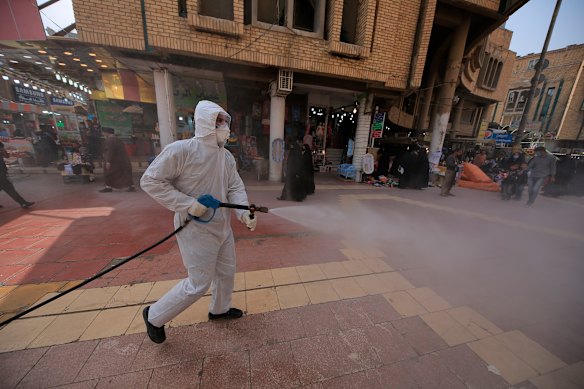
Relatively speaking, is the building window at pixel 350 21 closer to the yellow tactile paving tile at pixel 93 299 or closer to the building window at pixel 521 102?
the yellow tactile paving tile at pixel 93 299

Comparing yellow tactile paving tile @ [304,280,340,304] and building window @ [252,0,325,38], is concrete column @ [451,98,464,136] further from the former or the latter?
yellow tactile paving tile @ [304,280,340,304]

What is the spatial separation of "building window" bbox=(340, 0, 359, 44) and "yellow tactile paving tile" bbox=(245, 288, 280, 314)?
9498 millimetres

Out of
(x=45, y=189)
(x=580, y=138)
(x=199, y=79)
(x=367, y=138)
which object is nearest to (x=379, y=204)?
(x=367, y=138)

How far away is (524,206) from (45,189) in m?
16.4

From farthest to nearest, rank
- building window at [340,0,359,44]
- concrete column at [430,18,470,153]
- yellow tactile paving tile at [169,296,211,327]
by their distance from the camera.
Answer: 1. concrete column at [430,18,470,153]
2. building window at [340,0,359,44]
3. yellow tactile paving tile at [169,296,211,327]

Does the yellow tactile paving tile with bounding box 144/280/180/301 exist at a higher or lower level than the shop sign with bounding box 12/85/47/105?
lower

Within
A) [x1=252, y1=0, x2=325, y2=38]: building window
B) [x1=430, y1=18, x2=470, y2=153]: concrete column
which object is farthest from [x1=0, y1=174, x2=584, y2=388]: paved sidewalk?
[x1=430, y1=18, x2=470, y2=153]: concrete column

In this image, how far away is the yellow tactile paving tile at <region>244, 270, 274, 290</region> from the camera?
2.90m

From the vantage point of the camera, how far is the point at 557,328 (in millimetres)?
2480

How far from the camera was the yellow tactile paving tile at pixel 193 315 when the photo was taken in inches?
89.7

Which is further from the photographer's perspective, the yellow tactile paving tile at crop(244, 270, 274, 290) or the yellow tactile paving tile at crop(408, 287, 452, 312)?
the yellow tactile paving tile at crop(244, 270, 274, 290)

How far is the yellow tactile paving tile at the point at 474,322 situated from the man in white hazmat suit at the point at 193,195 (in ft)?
9.19

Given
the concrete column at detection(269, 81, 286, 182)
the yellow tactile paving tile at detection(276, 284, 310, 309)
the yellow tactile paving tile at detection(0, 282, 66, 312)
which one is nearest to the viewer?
the yellow tactile paving tile at detection(0, 282, 66, 312)

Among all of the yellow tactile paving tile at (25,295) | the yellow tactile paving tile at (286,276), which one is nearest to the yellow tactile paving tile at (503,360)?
the yellow tactile paving tile at (286,276)
